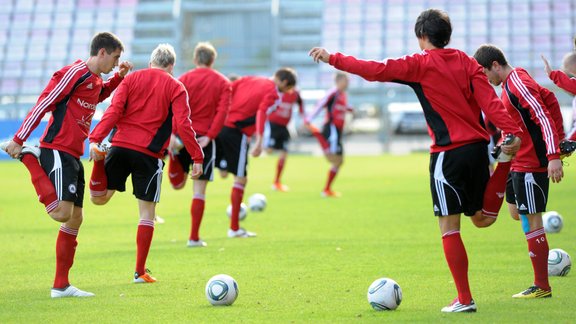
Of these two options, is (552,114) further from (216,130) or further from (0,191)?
(0,191)

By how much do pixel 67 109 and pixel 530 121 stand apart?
3659 mm

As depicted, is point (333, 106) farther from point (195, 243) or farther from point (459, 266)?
point (459, 266)

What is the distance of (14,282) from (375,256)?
3619 mm

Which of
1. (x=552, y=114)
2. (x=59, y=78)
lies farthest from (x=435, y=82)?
(x=59, y=78)

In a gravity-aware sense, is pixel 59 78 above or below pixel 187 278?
above

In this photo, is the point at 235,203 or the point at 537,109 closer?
the point at 537,109

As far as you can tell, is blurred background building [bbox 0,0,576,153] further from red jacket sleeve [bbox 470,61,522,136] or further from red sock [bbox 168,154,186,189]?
red jacket sleeve [bbox 470,61,522,136]

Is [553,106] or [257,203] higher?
[553,106]

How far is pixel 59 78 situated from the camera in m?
7.62

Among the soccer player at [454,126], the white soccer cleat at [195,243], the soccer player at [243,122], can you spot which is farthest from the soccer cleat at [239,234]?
the soccer player at [454,126]

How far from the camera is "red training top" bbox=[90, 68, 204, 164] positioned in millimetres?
8492

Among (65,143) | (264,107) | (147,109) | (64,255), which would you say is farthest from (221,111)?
(64,255)

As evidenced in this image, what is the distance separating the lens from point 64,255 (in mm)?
7785

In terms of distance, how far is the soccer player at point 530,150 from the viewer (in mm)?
7352
